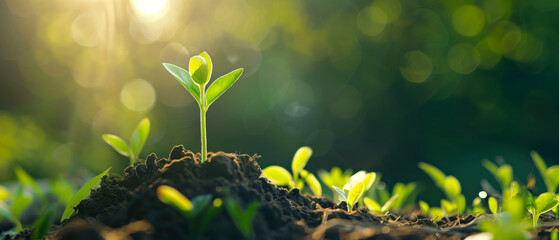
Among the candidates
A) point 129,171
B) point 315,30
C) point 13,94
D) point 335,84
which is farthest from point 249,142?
point 129,171

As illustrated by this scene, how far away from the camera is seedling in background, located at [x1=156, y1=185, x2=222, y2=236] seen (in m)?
0.46

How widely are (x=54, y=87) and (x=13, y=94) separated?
1.07 feet

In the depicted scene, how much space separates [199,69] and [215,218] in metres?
0.27

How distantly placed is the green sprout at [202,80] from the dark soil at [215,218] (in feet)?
0.25

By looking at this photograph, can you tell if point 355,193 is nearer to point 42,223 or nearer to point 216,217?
point 216,217

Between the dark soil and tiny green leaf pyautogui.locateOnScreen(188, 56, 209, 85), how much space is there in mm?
143

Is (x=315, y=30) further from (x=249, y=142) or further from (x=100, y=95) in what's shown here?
(x=100, y=95)

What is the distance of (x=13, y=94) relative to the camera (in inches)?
112

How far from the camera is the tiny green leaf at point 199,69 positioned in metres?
0.63

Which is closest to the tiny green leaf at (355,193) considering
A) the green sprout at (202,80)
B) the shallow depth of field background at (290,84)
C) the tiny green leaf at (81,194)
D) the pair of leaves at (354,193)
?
the pair of leaves at (354,193)

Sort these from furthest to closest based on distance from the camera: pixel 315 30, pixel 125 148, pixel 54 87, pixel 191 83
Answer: pixel 54 87
pixel 315 30
pixel 125 148
pixel 191 83

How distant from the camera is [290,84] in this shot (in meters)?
2.83

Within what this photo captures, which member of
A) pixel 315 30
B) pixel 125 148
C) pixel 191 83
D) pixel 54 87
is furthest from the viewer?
pixel 54 87

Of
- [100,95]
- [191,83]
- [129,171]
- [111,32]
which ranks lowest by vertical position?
[129,171]
